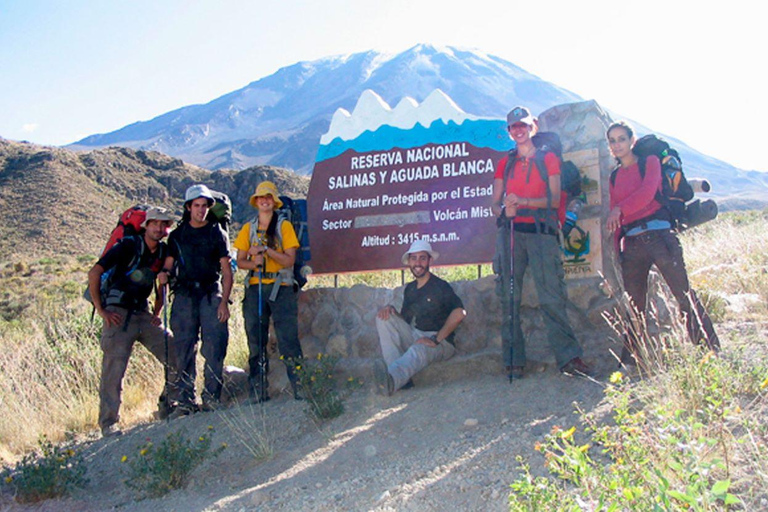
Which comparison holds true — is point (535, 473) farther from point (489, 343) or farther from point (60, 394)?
point (60, 394)

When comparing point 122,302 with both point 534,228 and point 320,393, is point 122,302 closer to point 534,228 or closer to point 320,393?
point 320,393

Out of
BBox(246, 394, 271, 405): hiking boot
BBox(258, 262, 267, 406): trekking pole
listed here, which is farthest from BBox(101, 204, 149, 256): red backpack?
BBox(246, 394, 271, 405): hiking boot

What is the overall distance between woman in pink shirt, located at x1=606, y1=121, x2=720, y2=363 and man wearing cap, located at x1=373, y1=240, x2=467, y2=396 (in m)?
1.34

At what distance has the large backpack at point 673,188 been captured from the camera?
4832 millimetres

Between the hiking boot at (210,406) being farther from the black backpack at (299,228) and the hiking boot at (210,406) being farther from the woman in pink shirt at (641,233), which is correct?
the woman in pink shirt at (641,233)

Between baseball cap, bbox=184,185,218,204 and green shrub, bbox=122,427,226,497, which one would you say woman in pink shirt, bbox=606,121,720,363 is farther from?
baseball cap, bbox=184,185,218,204

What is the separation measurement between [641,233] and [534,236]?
75cm

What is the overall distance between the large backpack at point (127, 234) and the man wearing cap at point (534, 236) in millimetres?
3063

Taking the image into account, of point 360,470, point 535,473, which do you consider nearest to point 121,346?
point 360,470

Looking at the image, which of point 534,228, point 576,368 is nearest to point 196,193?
point 534,228

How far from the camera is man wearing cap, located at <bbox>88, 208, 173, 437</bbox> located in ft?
19.4

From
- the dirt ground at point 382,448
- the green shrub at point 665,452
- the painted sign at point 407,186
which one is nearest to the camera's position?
the green shrub at point 665,452

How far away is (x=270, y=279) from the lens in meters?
5.95

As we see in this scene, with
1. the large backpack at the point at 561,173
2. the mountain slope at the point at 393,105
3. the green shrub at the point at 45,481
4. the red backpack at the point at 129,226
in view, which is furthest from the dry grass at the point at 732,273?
the mountain slope at the point at 393,105
